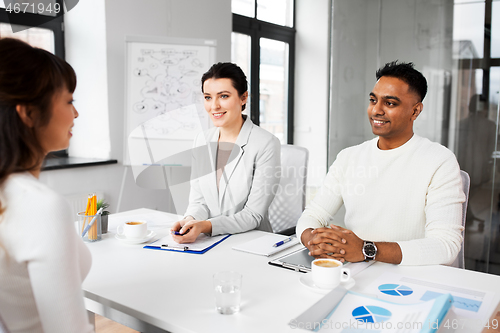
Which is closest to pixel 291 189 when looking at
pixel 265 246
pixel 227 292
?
pixel 265 246

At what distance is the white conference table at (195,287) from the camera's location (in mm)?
920

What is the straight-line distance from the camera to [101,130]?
3262 mm

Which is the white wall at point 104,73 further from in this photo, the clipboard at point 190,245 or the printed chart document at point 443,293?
the printed chart document at point 443,293

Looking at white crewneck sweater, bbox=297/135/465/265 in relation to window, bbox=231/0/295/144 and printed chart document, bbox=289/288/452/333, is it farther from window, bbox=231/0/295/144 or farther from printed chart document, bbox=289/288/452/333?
window, bbox=231/0/295/144

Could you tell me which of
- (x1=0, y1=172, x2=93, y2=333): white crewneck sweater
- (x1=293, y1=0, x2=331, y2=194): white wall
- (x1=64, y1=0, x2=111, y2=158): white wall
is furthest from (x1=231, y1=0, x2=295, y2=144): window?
(x1=0, y1=172, x2=93, y2=333): white crewneck sweater

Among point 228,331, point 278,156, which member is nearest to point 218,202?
point 278,156

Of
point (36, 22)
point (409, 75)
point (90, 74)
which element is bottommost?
point (409, 75)

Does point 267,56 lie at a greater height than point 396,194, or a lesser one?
greater

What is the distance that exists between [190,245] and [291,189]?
0.94m

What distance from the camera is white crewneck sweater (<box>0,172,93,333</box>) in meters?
0.74

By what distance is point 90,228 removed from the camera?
4.93ft

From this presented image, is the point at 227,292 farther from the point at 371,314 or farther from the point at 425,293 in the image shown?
the point at 425,293

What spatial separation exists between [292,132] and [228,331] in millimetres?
4861

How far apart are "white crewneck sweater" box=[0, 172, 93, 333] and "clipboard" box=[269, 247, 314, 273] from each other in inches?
25.0
